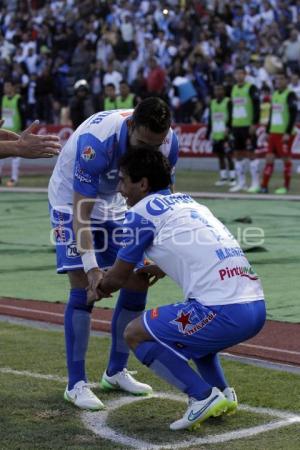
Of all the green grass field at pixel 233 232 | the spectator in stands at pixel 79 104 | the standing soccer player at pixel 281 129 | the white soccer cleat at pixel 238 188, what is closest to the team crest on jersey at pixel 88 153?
the green grass field at pixel 233 232

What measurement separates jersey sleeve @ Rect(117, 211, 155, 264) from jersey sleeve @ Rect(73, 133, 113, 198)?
528 mm

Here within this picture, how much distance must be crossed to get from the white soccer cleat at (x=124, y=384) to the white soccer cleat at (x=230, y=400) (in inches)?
27.2

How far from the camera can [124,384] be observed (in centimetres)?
622

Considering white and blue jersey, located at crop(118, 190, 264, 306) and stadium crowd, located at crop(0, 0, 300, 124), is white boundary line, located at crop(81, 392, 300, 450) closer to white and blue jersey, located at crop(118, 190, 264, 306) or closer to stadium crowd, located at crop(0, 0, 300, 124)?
white and blue jersey, located at crop(118, 190, 264, 306)

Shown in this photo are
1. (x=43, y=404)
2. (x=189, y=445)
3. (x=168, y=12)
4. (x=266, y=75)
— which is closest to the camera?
(x=189, y=445)

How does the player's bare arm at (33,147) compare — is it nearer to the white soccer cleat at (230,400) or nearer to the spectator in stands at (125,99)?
Answer: the white soccer cleat at (230,400)

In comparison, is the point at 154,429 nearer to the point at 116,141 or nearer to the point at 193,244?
the point at 193,244

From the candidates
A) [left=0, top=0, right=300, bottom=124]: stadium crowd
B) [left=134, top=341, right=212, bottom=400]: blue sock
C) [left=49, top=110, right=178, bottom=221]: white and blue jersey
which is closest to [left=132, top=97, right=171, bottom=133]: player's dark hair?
[left=49, top=110, right=178, bottom=221]: white and blue jersey

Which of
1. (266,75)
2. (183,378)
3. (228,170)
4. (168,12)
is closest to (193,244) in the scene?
(183,378)

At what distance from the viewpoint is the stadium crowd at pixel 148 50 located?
2639cm

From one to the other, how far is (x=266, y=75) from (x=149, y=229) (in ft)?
67.8

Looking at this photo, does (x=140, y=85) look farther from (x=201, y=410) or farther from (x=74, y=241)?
(x=201, y=410)

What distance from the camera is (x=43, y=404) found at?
591 centimetres

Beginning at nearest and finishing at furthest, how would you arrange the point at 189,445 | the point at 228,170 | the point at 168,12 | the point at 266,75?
the point at 189,445, the point at 228,170, the point at 266,75, the point at 168,12
